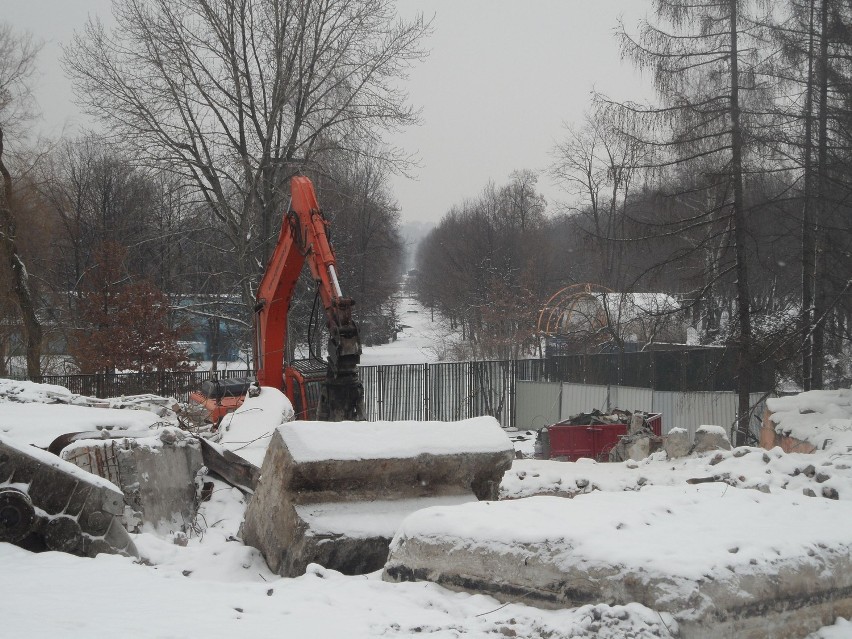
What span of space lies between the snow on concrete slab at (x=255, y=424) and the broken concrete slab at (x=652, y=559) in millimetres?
4338

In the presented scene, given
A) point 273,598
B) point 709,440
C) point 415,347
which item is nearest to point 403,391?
point 709,440

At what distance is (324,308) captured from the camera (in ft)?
40.0

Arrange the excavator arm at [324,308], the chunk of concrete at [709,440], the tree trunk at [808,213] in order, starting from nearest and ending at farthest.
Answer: the excavator arm at [324,308]
the chunk of concrete at [709,440]
the tree trunk at [808,213]

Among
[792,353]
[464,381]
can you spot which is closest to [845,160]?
[792,353]

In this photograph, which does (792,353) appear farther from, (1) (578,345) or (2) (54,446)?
(1) (578,345)

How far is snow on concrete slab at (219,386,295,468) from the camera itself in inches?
364

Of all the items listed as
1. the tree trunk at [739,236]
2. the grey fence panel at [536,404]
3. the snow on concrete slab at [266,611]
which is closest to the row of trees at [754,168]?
the tree trunk at [739,236]

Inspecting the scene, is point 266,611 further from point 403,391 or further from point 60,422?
point 403,391

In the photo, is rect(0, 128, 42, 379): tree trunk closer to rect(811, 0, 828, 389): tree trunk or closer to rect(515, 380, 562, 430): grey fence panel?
rect(515, 380, 562, 430): grey fence panel

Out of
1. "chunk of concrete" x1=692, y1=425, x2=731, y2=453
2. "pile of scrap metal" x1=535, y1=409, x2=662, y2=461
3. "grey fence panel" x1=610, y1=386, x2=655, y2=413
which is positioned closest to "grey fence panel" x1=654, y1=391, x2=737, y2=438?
"grey fence panel" x1=610, y1=386, x2=655, y2=413

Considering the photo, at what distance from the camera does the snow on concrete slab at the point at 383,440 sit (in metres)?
6.01

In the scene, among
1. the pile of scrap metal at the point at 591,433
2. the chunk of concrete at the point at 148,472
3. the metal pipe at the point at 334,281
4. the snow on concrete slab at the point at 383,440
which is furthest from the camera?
the pile of scrap metal at the point at 591,433

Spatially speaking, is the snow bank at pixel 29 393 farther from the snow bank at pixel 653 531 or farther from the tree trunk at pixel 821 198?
the tree trunk at pixel 821 198

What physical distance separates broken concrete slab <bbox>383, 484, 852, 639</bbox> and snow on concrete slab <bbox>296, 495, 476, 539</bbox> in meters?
0.93
